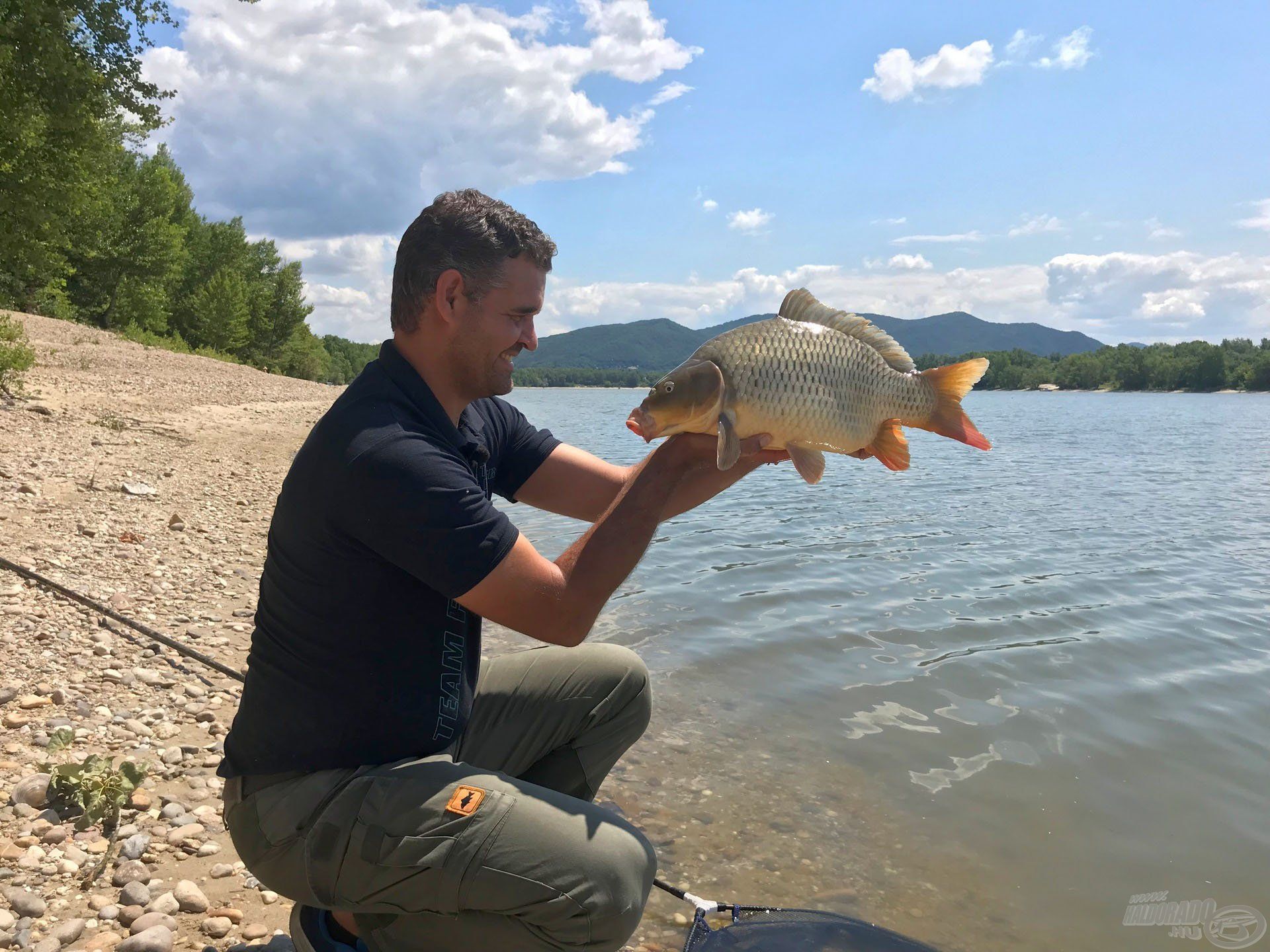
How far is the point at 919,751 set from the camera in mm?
5297

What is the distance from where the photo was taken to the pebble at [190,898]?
114 inches

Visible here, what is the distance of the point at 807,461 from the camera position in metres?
2.94

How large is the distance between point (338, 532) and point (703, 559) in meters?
8.52

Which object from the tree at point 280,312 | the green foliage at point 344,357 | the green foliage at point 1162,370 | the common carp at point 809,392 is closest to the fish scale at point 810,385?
the common carp at point 809,392

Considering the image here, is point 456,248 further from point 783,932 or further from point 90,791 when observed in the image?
point 783,932

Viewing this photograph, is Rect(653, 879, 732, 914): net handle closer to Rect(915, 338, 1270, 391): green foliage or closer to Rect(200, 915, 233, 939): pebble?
Rect(200, 915, 233, 939): pebble

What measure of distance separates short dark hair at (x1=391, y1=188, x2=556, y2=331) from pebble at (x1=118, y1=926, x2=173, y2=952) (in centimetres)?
193

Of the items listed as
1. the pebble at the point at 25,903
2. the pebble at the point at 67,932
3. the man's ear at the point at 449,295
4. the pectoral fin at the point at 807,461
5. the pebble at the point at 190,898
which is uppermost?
the man's ear at the point at 449,295

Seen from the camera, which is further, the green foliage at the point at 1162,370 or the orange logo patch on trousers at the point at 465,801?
the green foliage at the point at 1162,370

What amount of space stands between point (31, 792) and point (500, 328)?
8.01 feet

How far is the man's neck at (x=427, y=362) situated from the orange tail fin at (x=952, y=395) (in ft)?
5.16

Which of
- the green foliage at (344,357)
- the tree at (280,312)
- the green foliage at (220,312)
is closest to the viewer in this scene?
the green foliage at (220,312)

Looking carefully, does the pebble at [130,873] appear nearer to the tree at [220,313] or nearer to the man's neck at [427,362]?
the man's neck at [427,362]

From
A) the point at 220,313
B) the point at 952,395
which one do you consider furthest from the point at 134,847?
the point at 220,313
